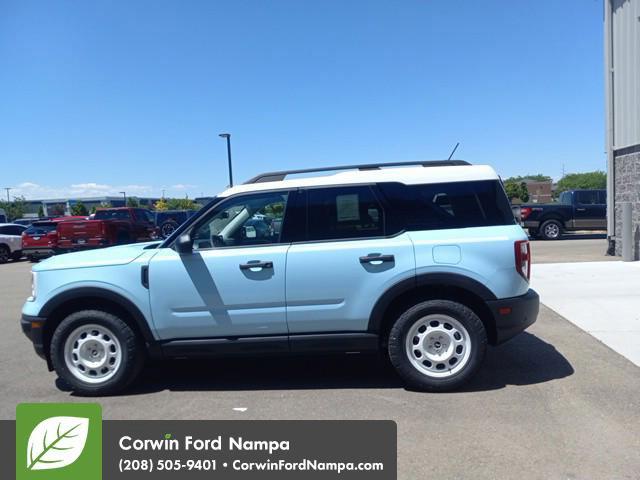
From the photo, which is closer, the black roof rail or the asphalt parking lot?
the asphalt parking lot

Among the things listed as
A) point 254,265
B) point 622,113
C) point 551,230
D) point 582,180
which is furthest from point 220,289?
point 582,180

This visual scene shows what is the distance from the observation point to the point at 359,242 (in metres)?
4.82

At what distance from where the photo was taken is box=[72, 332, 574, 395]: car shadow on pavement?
507 centimetres

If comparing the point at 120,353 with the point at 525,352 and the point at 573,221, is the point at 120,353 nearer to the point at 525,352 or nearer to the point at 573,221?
the point at 525,352

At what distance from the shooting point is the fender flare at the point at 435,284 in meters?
4.70

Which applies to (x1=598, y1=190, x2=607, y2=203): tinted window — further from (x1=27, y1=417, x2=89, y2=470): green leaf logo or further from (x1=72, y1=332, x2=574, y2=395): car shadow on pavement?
(x1=27, y1=417, x2=89, y2=470): green leaf logo

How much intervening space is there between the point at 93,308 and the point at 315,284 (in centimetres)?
204

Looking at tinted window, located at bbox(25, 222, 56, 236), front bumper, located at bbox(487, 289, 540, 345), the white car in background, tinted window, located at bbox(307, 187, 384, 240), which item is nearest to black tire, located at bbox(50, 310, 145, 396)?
tinted window, located at bbox(307, 187, 384, 240)

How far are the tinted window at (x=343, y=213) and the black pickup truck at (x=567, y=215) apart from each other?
16.5m

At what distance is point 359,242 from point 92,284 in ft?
7.80

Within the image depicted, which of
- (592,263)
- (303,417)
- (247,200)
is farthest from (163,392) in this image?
(592,263)

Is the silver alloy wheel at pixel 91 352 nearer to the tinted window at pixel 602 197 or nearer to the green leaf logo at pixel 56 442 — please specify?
the green leaf logo at pixel 56 442

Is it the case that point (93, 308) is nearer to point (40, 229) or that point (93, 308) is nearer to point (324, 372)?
point (324, 372)

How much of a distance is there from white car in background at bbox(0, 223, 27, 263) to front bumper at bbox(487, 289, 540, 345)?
2038 cm
